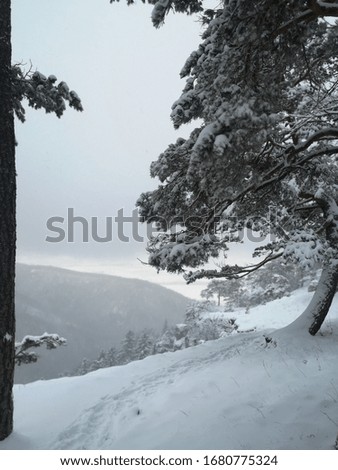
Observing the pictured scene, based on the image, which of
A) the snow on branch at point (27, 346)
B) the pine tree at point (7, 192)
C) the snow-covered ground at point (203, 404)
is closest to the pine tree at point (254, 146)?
the snow-covered ground at point (203, 404)

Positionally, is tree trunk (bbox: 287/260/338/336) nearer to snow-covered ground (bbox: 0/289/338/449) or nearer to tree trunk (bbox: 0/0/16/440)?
snow-covered ground (bbox: 0/289/338/449)

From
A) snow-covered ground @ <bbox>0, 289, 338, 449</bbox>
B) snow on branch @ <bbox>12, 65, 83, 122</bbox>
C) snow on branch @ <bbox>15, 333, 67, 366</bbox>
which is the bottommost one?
snow-covered ground @ <bbox>0, 289, 338, 449</bbox>

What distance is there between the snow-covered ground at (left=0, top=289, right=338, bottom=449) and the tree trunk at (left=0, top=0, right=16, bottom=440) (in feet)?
2.68

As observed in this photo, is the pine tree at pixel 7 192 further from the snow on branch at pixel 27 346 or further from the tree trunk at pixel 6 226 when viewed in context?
the snow on branch at pixel 27 346

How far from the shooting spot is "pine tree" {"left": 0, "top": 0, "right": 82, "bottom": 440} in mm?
4504

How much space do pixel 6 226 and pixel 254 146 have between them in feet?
12.8

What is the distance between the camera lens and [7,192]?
4730 millimetres

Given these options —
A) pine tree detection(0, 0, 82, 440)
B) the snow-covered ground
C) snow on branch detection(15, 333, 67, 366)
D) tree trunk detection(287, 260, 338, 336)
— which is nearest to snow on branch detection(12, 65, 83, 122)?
pine tree detection(0, 0, 82, 440)

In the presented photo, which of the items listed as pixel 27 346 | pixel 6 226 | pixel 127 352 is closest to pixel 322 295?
pixel 27 346

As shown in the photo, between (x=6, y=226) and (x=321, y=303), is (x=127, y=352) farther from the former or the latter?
(x=6, y=226)

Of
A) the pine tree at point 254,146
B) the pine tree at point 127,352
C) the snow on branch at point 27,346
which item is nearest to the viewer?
the pine tree at point 254,146

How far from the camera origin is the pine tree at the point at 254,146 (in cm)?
351

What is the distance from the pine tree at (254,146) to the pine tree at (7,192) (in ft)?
8.56
